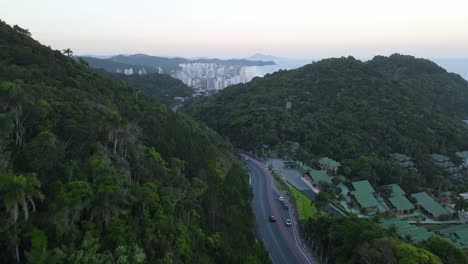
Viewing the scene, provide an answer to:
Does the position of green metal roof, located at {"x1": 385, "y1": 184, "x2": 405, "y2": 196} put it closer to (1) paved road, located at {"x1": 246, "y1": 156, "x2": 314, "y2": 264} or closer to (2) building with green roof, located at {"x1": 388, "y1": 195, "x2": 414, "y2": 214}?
Result: (2) building with green roof, located at {"x1": 388, "y1": 195, "x2": 414, "y2": 214}

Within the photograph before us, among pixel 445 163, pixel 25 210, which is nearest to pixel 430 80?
pixel 445 163

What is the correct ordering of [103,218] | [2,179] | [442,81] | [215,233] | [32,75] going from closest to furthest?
1. [2,179]
2. [103,218]
3. [215,233]
4. [32,75]
5. [442,81]

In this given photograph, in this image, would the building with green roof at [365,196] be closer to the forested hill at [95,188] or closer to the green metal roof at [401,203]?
the green metal roof at [401,203]

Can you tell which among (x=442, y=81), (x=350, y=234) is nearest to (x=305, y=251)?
(x=350, y=234)

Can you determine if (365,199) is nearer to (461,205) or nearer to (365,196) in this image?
(365,196)

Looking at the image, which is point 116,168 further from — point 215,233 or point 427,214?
point 427,214

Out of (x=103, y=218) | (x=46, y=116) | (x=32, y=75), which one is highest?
(x=32, y=75)

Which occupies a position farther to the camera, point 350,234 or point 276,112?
point 276,112
